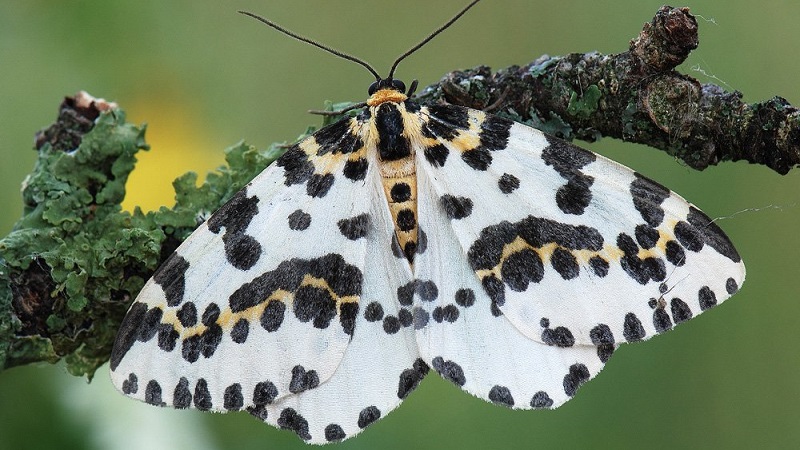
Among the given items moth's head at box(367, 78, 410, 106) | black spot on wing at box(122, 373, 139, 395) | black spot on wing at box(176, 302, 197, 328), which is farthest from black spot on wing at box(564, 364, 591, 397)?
black spot on wing at box(122, 373, 139, 395)

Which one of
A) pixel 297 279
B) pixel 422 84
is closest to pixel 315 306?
pixel 297 279

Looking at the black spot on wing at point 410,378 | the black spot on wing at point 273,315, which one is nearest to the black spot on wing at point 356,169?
the black spot on wing at point 273,315

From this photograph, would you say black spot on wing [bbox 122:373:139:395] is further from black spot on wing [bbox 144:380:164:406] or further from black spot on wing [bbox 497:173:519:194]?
black spot on wing [bbox 497:173:519:194]

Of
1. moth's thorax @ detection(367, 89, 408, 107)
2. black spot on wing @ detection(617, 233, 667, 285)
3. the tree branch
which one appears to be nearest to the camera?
the tree branch

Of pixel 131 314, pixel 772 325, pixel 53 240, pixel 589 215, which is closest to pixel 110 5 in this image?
pixel 53 240

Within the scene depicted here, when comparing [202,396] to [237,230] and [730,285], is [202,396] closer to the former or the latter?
[237,230]

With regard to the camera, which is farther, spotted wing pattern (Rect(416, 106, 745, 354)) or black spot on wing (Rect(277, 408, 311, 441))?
black spot on wing (Rect(277, 408, 311, 441))

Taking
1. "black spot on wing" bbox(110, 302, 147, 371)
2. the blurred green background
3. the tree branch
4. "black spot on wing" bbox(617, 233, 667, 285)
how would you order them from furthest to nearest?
1. the blurred green background
2. "black spot on wing" bbox(110, 302, 147, 371)
3. "black spot on wing" bbox(617, 233, 667, 285)
4. the tree branch

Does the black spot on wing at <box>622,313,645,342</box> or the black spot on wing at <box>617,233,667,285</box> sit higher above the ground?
the black spot on wing at <box>617,233,667,285</box>
